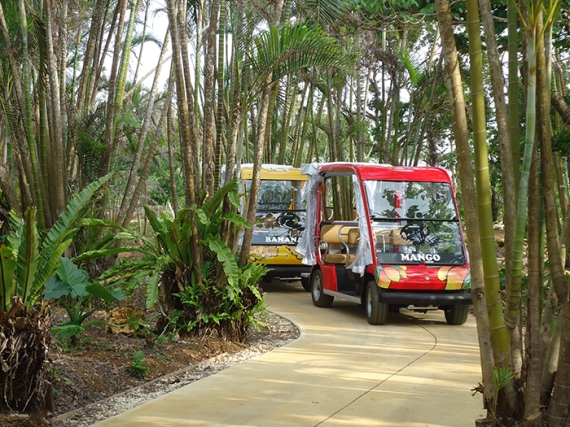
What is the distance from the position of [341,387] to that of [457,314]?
14.6 ft

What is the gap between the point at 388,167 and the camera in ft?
35.2

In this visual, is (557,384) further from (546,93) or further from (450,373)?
(450,373)

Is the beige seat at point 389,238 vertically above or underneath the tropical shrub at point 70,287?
above

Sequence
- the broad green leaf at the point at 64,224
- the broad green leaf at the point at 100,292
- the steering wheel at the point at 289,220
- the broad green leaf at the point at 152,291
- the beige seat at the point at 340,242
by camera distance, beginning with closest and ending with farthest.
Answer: the broad green leaf at the point at 64,224 → the broad green leaf at the point at 100,292 → the broad green leaf at the point at 152,291 → the beige seat at the point at 340,242 → the steering wheel at the point at 289,220

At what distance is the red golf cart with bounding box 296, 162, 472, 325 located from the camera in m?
9.72

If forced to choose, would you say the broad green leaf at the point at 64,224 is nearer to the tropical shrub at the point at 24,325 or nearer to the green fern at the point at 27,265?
the green fern at the point at 27,265

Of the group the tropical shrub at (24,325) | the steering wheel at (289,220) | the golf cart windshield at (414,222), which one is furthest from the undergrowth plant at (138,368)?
the steering wheel at (289,220)

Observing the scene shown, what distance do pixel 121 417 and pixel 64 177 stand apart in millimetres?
5231

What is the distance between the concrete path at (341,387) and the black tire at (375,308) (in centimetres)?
41

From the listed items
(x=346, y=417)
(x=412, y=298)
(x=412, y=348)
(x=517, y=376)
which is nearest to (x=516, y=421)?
(x=517, y=376)

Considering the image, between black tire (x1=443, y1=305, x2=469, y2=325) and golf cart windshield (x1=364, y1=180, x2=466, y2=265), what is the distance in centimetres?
66

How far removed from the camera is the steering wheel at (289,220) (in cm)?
1441

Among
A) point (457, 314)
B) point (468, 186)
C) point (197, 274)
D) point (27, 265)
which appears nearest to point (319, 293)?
point (457, 314)

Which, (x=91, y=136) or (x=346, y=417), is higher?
(x=91, y=136)
